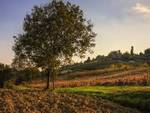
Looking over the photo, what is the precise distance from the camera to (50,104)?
29719 millimetres

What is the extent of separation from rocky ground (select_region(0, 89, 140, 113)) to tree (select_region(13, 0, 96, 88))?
693 inches

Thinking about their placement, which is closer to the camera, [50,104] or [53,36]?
[50,104]

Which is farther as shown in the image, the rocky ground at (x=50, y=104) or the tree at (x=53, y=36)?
the tree at (x=53, y=36)

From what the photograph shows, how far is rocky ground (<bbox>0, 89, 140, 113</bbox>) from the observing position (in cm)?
2698

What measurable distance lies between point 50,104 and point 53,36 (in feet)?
75.4

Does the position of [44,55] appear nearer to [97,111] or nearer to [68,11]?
[68,11]

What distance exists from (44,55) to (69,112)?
24.2 m

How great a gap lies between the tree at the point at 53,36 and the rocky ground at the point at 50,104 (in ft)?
57.7

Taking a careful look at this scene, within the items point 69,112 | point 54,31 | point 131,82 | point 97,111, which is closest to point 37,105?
point 69,112

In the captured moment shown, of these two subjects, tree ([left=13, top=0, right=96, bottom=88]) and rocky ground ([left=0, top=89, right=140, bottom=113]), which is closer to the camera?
rocky ground ([left=0, top=89, right=140, bottom=113])

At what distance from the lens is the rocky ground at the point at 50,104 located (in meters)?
27.0

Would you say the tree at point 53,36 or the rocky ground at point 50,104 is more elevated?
the tree at point 53,36

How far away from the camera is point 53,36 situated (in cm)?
5203

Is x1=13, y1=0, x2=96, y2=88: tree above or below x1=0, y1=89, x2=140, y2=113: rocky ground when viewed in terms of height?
above
